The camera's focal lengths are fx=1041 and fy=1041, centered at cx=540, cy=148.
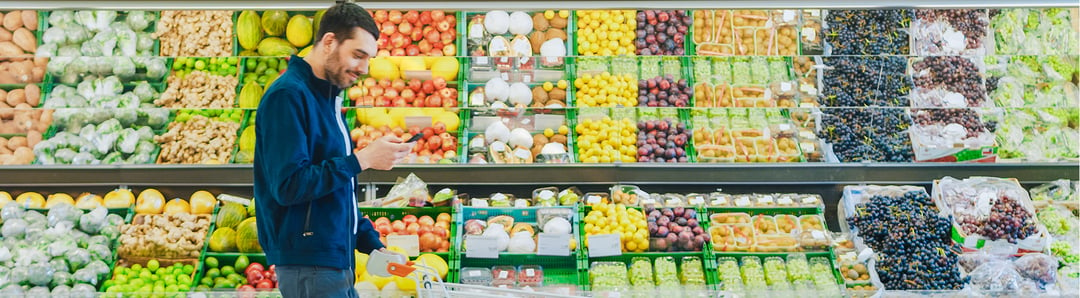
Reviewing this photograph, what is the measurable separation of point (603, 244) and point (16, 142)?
10.5ft

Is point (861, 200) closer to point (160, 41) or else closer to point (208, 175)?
point (208, 175)

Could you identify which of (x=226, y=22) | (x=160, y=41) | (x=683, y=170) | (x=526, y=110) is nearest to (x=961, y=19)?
(x=683, y=170)

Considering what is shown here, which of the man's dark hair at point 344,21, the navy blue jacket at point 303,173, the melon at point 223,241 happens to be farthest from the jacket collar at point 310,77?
the melon at point 223,241

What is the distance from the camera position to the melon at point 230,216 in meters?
5.24

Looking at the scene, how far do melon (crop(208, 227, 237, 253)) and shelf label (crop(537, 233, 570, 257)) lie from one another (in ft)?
4.93

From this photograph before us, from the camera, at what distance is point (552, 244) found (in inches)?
199

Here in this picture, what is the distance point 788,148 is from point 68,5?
4310 mm

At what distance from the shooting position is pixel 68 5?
2217mm

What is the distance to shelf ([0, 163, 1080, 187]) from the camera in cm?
546

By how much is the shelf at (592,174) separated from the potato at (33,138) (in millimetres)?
189

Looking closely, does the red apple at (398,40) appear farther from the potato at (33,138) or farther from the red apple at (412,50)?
the potato at (33,138)

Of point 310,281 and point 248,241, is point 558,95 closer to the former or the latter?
point 248,241

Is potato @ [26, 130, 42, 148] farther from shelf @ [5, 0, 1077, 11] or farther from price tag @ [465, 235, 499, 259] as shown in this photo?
shelf @ [5, 0, 1077, 11]

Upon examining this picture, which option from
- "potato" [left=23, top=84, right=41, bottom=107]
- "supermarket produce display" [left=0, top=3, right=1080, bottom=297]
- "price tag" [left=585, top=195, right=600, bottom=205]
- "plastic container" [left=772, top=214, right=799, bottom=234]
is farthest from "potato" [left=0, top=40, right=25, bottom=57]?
"plastic container" [left=772, top=214, right=799, bottom=234]
